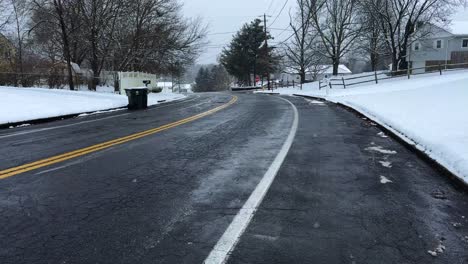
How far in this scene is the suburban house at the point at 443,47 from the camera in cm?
5469

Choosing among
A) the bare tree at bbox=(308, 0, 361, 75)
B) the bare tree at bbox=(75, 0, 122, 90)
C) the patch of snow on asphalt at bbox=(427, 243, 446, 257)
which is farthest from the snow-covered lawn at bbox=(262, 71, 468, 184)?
the bare tree at bbox=(308, 0, 361, 75)

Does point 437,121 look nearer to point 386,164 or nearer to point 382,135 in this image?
point 382,135

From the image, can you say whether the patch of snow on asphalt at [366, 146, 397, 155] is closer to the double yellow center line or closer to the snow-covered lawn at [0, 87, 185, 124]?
the double yellow center line

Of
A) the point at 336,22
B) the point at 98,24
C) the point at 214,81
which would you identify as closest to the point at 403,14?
the point at 336,22

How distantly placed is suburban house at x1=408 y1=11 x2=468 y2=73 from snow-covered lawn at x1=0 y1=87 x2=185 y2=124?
146 feet

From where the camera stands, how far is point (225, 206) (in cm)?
474

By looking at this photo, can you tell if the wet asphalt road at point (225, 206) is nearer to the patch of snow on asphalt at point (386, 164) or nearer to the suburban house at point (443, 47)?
the patch of snow on asphalt at point (386, 164)

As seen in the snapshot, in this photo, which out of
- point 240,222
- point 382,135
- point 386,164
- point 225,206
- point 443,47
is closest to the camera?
point 240,222

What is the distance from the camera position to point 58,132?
11.3 metres

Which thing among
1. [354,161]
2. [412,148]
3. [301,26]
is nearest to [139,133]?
[354,161]

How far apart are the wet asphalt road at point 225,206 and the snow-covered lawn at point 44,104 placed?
7213mm

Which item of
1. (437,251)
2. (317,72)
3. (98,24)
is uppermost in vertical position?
(98,24)

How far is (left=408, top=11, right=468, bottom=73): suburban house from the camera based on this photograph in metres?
54.7

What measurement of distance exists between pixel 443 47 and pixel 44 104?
53.8 metres
